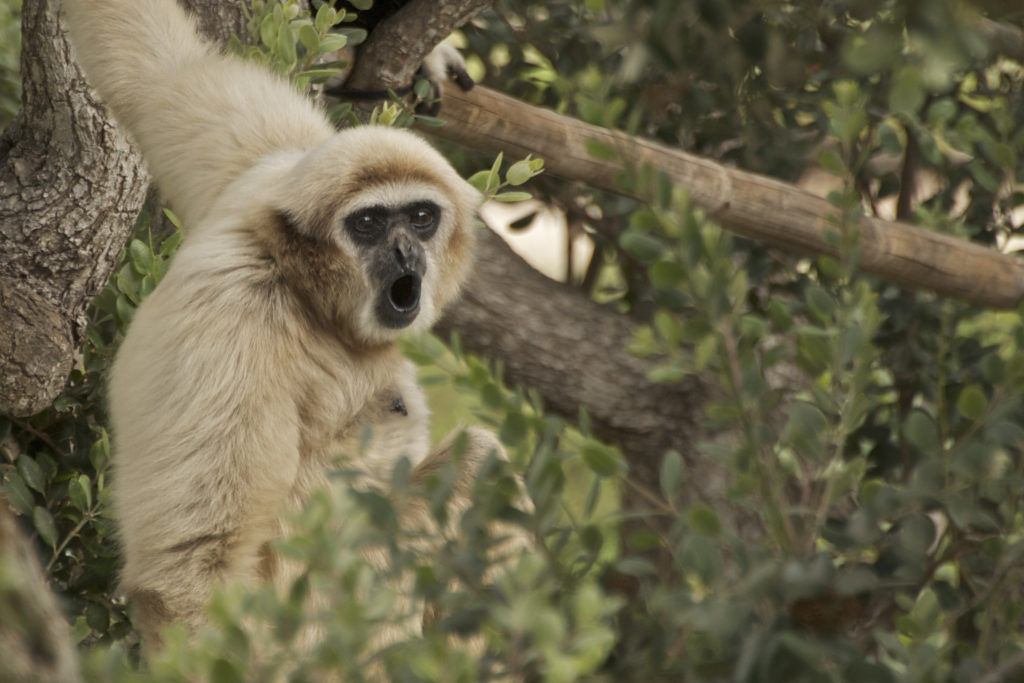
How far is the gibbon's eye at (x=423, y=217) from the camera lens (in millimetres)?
3379

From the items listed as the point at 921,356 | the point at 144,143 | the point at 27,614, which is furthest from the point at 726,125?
the point at 27,614

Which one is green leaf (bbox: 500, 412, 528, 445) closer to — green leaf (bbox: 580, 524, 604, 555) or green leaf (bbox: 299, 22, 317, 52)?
green leaf (bbox: 580, 524, 604, 555)

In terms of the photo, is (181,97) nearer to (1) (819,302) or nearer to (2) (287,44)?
(2) (287,44)

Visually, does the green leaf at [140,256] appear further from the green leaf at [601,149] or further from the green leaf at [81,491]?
the green leaf at [601,149]

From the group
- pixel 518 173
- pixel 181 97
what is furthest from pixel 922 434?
pixel 181 97

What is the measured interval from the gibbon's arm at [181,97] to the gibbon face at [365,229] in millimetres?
322

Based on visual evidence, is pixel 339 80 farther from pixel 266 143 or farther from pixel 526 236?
pixel 526 236

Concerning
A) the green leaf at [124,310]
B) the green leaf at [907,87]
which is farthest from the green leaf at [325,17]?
the green leaf at [907,87]

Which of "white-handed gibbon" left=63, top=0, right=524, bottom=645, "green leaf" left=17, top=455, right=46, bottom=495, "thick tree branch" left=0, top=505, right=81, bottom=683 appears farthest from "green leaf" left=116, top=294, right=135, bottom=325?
"thick tree branch" left=0, top=505, right=81, bottom=683

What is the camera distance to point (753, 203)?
14.7 feet

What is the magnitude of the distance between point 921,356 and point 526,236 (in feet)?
25.6

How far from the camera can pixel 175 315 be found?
113 inches

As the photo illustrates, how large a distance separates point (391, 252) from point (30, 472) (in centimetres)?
117

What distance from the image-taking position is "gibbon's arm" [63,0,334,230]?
326 cm
